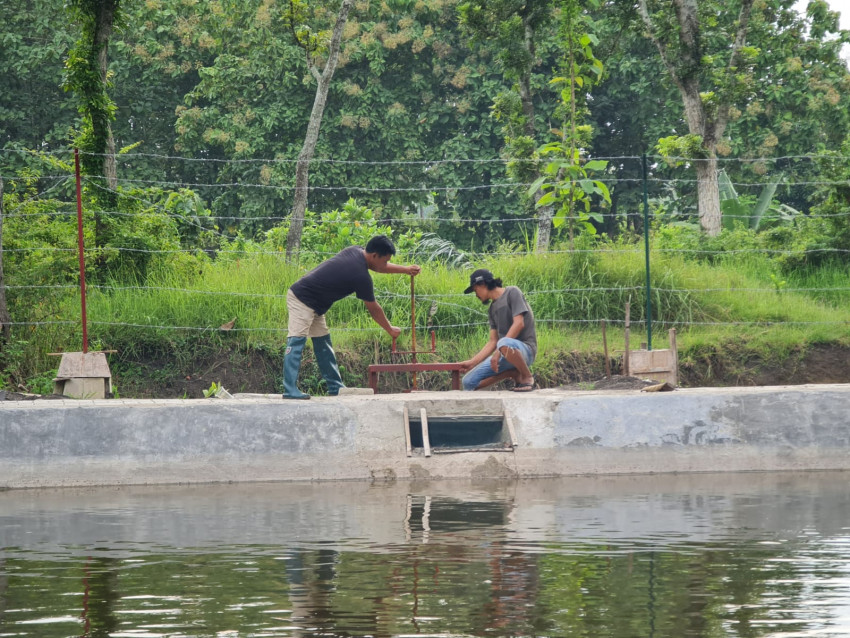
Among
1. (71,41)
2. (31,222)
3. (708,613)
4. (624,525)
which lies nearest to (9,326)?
(31,222)

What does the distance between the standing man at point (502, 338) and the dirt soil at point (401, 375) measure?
4.42 ft

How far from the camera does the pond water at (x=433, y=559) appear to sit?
16.5ft

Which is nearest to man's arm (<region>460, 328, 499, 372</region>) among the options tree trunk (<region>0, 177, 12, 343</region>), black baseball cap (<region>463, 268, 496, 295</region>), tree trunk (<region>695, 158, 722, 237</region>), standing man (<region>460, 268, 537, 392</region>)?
standing man (<region>460, 268, 537, 392</region>)

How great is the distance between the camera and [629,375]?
11.8 meters

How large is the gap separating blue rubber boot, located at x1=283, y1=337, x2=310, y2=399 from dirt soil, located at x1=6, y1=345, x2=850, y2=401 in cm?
224

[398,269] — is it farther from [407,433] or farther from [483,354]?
[407,433]

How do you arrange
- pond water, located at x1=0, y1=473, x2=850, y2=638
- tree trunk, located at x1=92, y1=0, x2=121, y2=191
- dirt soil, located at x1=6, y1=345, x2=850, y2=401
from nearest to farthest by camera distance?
pond water, located at x1=0, y1=473, x2=850, y2=638 < dirt soil, located at x1=6, y1=345, x2=850, y2=401 < tree trunk, located at x1=92, y1=0, x2=121, y2=191

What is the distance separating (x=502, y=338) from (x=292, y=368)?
79.7 inches

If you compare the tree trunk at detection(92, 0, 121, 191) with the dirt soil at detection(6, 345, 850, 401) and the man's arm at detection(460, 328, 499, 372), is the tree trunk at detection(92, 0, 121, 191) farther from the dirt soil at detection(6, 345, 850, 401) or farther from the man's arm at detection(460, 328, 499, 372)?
the man's arm at detection(460, 328, 499, 372)

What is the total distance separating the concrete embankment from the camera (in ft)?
32.3

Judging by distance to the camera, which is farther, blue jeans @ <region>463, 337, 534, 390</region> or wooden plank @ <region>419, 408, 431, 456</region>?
blue jeans @ <region>463, 337, 534, 390</region>

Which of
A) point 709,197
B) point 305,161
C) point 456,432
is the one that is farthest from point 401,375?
point 709,197

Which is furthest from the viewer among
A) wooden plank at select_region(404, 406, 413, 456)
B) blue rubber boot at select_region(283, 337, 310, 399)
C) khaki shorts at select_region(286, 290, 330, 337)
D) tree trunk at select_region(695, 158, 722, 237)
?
tree trunk at select_region(695, 158, 722, 237)

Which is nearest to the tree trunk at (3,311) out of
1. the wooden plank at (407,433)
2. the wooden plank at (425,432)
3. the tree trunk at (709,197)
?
the wooden plank at (407,433)
